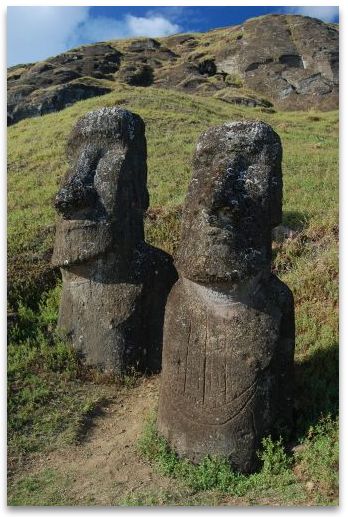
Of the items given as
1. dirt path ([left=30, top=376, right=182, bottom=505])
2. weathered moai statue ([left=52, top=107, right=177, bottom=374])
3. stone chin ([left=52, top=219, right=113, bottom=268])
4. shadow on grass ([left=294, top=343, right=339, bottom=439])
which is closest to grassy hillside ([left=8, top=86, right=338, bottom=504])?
shadow on grass ([left=294, top=343, right=339, bottom=439])

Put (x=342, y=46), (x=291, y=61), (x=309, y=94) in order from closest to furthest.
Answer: (x=342, y=46) → (x=309, y=94) → (x=291, y=61)

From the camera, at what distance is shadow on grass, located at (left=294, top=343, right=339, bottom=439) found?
5.39m

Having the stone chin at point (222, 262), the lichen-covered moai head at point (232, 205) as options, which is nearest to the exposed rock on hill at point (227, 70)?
the lichen-covered moai head at point (232, 205)

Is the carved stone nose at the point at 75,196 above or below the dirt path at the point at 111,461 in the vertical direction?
above

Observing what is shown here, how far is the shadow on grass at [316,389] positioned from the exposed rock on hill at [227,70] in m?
34.2

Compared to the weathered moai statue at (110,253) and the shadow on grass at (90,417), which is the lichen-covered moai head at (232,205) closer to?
the weathered moai statue at (110,253)

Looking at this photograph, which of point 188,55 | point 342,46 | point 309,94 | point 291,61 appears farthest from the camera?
point 188,55

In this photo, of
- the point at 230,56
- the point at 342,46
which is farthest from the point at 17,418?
the point at 230,56

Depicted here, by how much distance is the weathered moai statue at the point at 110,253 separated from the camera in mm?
7055

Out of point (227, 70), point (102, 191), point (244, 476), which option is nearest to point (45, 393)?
point (102, 191)

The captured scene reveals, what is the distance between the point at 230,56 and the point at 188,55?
7862 mm

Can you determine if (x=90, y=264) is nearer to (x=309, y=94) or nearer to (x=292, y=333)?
(x=292, y=333)

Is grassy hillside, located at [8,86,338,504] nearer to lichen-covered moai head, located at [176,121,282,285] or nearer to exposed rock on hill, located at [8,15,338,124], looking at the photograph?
lichen-covered moai head, located at [176,121,282,285]

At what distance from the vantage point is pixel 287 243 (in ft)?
33.2
